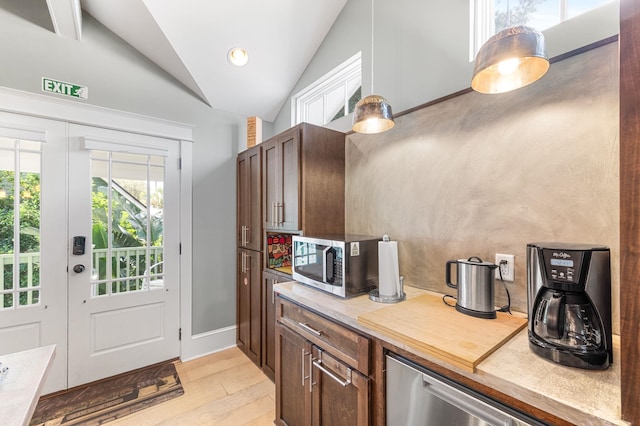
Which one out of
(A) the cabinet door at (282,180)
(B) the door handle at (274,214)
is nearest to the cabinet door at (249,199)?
(A) the cabinet door at (282,180)

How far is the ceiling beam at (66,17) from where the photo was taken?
197 centimetres

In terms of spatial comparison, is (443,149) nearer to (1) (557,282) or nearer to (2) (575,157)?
(2) (575,157)

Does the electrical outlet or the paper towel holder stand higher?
the electrical outlet

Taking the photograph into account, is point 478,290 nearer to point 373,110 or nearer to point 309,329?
point 309,329

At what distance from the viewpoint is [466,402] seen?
86 cm

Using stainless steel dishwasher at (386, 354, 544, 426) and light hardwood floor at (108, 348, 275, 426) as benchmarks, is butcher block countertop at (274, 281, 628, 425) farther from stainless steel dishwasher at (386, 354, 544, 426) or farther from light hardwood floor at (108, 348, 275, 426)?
light hardwood floor at (108, 348, 275, 426)

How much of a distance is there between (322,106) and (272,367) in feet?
7.94

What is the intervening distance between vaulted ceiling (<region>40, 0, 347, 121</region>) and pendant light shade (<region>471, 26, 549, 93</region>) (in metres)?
1.77

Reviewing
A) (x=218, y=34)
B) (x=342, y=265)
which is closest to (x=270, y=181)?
(x=342, y=265)

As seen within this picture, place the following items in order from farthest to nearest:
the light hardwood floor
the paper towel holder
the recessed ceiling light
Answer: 1. the recessed ceiling light
2. the light hardwood floor
3. the paper towel holder

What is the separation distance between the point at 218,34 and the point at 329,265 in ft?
7.06

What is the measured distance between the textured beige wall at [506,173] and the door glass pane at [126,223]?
205 centimetres

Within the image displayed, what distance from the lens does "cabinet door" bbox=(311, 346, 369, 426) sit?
1.16m

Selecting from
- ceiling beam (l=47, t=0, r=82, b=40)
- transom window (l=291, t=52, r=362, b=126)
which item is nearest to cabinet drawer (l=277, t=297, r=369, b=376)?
transom window (l=291, t=52, r=362, b=126)
